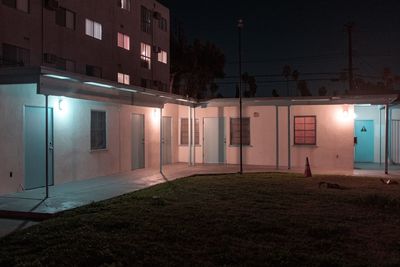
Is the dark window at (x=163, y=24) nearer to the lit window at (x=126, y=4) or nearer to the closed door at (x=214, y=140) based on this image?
the lit window at (x=126, y=4)

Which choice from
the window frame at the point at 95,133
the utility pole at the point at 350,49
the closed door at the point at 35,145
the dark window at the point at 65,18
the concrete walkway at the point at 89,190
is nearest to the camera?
the concrete walkway at the point at 89,190

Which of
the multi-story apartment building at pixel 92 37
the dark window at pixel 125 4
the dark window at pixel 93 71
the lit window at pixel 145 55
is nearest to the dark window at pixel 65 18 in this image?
the multi-story apartment building at pixel 92 37

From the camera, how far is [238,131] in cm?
2053

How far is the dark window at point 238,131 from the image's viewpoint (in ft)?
66.7

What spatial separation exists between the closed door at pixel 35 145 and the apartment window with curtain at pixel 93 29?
676cm

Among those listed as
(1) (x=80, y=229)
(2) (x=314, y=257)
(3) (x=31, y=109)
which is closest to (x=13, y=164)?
(3) (x=31, y=109)

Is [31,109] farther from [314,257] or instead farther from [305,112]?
[305,112]

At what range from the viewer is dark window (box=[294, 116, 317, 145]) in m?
19.1

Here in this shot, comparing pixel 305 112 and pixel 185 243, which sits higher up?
pixel 305 112

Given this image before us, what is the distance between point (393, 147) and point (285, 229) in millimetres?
14766

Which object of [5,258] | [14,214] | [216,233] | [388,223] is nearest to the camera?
[5,258]

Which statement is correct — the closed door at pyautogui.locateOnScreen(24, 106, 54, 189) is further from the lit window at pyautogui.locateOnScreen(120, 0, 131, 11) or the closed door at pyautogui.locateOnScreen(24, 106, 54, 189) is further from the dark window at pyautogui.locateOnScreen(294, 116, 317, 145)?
the lit window at pyautogui.locateOnScreen(120, 0, 131, 11)

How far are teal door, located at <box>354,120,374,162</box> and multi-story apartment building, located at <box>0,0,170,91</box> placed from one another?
36.9ft

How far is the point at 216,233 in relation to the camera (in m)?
7.43
